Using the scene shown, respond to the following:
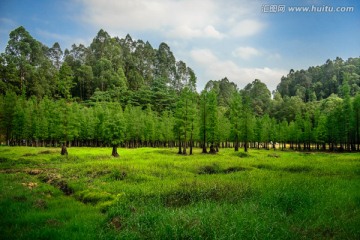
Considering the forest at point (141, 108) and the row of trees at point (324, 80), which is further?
the row of trees at point (324, 80)

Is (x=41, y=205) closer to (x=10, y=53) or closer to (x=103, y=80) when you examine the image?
(x=10, y=53)

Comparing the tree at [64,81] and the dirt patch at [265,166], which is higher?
the tree at [64,81]

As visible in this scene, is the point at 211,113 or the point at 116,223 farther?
the point at 211,113

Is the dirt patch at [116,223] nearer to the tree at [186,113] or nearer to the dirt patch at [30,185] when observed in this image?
the dirt patch at [30,185]

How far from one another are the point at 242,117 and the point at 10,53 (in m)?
80.0

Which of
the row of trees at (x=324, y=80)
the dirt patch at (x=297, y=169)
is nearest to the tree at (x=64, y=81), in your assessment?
the dirt patch at (x=297, y=169)

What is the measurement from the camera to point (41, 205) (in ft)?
57.4

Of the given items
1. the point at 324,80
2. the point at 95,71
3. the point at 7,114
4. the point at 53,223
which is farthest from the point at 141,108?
the point at 324,80

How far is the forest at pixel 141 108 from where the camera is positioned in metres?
60.4

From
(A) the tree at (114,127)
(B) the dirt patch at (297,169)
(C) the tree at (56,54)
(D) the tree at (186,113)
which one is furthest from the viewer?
(C) the tree at (56,54)

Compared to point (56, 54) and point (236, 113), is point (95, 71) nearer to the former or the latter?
point (56, 54)

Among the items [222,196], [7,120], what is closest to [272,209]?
[222,196]

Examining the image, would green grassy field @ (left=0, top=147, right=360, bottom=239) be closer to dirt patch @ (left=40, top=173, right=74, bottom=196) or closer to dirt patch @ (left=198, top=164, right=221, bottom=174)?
dirt patch @ (left=40, top=173, right=74, bottom=196)

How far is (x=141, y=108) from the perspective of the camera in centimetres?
11194
